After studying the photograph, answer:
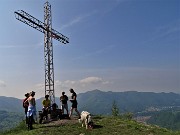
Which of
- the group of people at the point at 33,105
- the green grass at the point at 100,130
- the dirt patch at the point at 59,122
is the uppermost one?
the group of people at the point at 33,105

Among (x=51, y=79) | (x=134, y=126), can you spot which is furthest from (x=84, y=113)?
(x=51, y=79)

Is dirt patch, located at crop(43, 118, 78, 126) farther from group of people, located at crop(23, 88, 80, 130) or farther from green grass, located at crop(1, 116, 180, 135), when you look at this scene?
group of people, located at crop(23, 88, 80, 130)

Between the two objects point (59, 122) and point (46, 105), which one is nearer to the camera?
point (59, 122)

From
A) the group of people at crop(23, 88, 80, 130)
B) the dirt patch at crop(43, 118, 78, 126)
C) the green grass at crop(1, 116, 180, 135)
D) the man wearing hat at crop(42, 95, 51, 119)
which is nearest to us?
the green grass at crop(1, 116, 180, 135)

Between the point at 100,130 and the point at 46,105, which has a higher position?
the point at 46,105

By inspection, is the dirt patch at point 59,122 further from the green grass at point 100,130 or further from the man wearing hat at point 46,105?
the man wearing hat at point 46,105

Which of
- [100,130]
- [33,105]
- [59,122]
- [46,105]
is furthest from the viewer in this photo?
[46,105]

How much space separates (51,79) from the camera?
132ft

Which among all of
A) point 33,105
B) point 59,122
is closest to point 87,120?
point 59,122

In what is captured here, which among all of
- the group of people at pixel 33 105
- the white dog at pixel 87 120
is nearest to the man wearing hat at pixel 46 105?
the group of people at pixel 33 105

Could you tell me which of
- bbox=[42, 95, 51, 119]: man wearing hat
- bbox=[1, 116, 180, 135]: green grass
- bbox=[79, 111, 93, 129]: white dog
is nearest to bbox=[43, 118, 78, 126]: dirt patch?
bbox=[1, 116, 180, 135]: green grass

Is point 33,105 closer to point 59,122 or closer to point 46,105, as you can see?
point 59,122

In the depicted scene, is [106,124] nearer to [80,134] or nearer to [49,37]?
[80,134]

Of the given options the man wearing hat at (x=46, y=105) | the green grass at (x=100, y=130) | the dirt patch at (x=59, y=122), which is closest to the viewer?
the green grass at (x=100, y=130)
